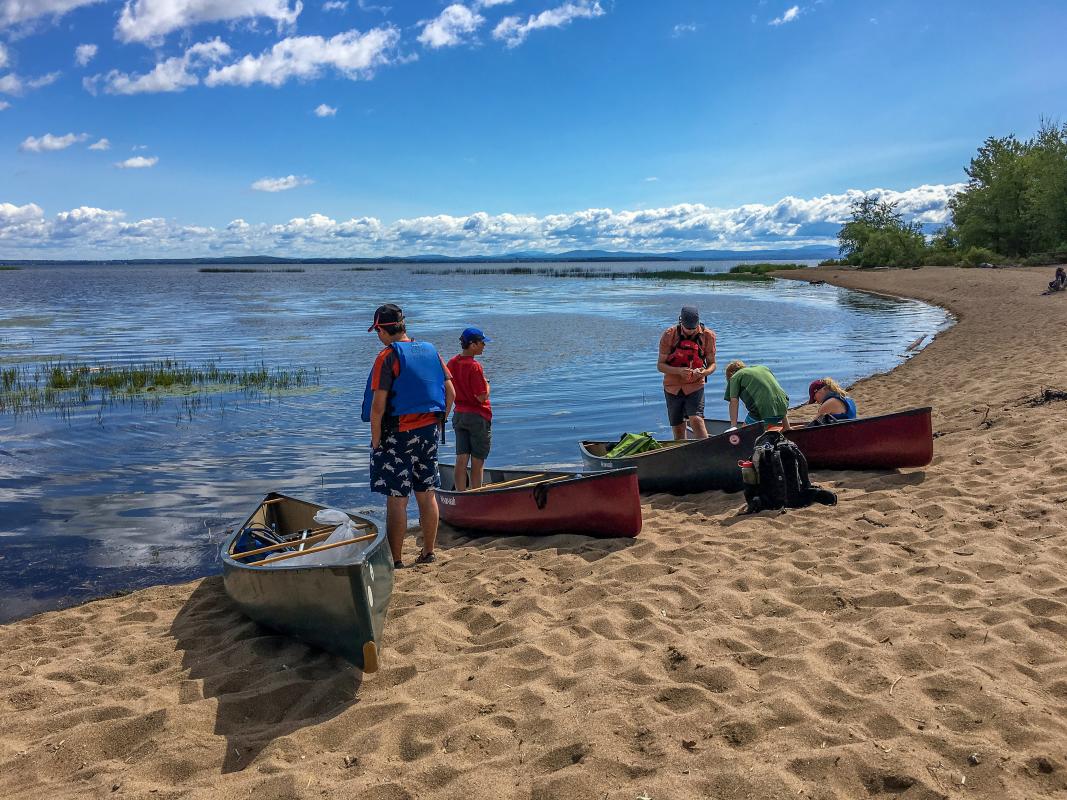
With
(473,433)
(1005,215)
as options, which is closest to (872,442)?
(473,433)

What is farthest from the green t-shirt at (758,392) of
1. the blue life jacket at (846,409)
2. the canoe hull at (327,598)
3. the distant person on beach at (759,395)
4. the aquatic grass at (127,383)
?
the aquatic grass at (127,383)

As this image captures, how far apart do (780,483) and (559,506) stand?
2.22 m

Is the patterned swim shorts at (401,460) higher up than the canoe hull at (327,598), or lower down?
higher up

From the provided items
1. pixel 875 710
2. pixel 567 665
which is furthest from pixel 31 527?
pixel 875 710

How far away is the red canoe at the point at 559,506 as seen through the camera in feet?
23.8

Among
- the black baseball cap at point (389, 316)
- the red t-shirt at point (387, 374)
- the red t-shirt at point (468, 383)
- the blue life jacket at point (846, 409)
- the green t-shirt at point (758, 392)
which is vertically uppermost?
the black baseball cap at point (389, 316)

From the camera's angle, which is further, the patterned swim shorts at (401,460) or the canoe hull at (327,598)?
the patterned swim shorts at (401,460)

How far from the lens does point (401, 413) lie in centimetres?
639

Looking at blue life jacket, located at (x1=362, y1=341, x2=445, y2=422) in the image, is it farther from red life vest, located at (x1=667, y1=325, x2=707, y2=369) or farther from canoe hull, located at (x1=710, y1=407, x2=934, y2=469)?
canoe hull, located at (x1=710, y1=407, x2=934, y2=469)

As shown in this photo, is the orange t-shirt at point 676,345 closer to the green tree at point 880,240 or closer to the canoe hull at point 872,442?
the canoe hull at point 872,442

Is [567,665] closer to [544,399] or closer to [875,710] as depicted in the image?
[875,710]

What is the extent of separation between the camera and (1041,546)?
5941 mm

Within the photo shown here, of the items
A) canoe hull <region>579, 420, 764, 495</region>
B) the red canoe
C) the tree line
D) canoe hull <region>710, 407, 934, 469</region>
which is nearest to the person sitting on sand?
canoe hull <region>710, 407, 934, 469</region>

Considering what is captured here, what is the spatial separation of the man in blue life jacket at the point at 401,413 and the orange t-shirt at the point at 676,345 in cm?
346
